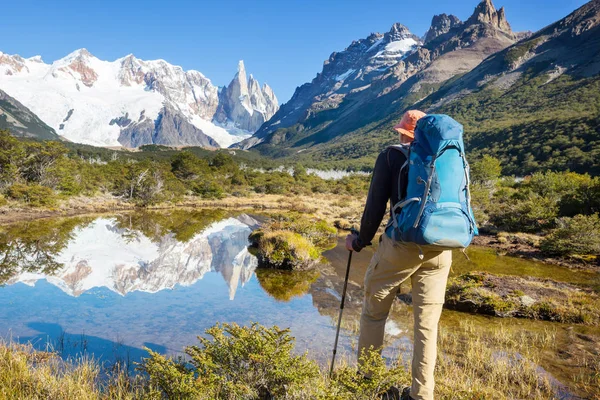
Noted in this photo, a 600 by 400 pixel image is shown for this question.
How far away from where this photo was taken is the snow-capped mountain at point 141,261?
983cm

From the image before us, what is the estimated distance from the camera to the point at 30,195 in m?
25.5

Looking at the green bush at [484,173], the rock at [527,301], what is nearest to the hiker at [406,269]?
the rock at [527,301]

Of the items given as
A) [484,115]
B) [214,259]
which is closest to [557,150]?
[484,115]

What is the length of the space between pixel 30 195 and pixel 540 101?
10941 cm

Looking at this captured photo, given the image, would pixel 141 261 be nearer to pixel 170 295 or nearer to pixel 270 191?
pixel 170 295

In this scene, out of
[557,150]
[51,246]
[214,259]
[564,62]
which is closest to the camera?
[214,259]

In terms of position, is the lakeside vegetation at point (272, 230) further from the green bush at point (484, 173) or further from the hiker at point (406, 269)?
the hiker at point (406, 269)

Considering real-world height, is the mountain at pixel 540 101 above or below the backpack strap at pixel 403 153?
above

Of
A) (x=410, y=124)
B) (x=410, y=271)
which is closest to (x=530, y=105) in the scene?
(x=410, y=124)

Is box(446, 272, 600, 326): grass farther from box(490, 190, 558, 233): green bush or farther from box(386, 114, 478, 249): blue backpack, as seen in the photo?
box(490, 190, 558, 233): green bush

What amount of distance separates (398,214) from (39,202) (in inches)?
1153

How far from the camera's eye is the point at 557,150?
5709 cm

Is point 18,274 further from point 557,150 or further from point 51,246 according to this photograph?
point 557,150

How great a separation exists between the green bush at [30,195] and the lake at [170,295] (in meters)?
9.41
